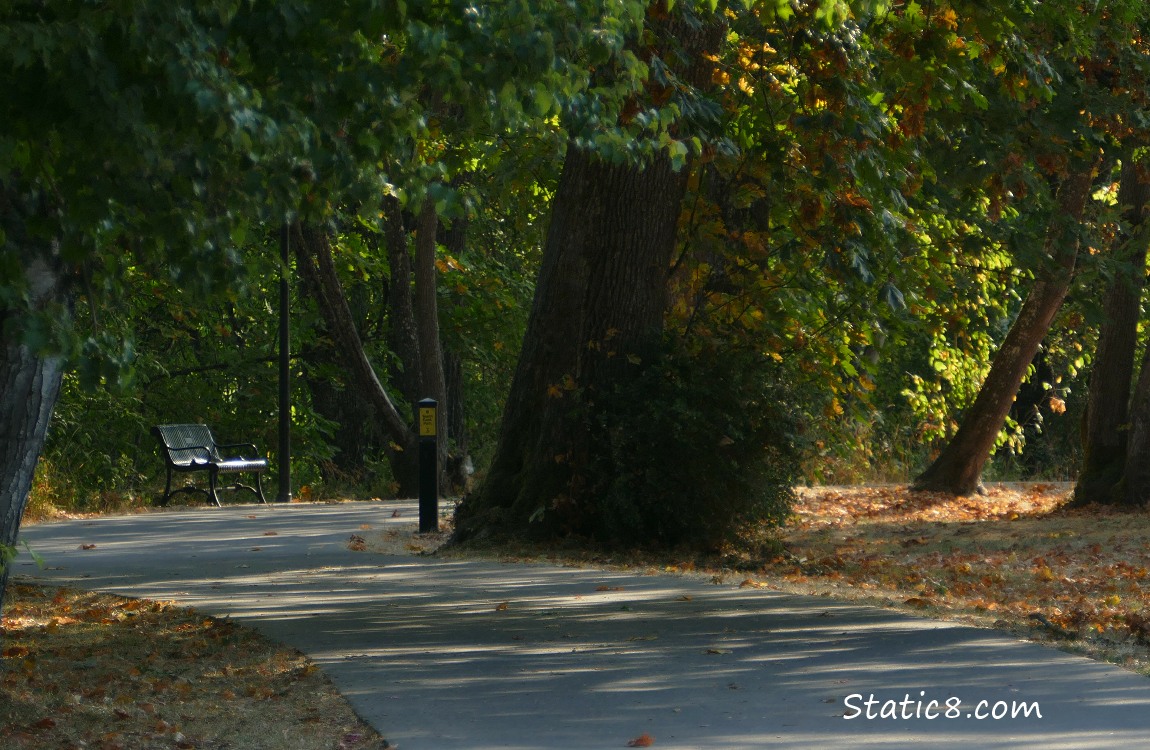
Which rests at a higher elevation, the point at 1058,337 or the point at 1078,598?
the point at 1058,337

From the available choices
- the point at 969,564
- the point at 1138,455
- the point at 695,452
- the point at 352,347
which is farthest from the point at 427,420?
the point at 1138,455

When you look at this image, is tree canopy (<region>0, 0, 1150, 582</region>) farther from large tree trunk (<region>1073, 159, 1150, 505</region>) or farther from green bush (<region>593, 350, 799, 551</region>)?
large tree trunk (<region>1073, 159, 1150, 505</region>)

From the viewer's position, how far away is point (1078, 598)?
11.2 metres

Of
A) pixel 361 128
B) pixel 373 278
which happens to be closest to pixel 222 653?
pixel 361 128

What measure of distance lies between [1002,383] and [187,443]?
37.5 feet

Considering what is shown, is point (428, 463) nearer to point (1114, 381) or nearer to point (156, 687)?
point (156, 687)

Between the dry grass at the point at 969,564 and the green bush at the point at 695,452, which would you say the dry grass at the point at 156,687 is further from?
the green bush at the point at 695,452

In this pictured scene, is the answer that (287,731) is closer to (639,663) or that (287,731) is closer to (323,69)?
(639,663)

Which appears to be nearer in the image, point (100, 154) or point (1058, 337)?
point (100, 154)

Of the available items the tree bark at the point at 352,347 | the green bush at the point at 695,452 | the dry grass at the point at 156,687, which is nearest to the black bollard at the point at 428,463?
the green bush at the point at 695,452

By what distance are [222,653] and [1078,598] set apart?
6.35m

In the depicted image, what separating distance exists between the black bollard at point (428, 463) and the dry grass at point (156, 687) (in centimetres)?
430

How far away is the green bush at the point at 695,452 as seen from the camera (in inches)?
485

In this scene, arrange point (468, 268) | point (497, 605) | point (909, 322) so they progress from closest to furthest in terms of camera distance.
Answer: point (497, 605) < point (909, 322) < point (468, 268)
